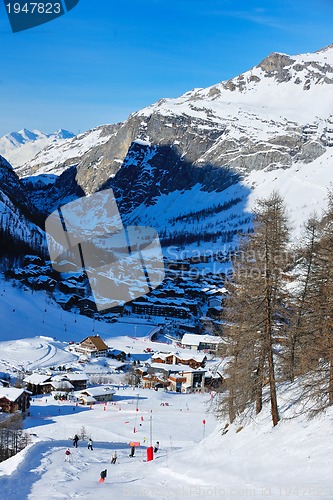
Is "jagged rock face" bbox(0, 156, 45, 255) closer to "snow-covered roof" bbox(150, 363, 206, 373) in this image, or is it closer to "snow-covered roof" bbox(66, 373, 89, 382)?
"snow-covered roof" bbox(150, 363, 206, 373)

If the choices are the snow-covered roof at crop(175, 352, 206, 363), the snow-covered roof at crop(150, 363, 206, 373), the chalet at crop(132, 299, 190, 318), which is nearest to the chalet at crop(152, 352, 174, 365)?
the snow-covered roof at crop(175, 352, 206, 363)

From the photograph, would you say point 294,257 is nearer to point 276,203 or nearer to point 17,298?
point 276,203

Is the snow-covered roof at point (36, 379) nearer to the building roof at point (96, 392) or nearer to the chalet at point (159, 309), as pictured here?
the building roof at point (96, 392)

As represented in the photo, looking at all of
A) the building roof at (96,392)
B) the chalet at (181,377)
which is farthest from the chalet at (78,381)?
the chalet at (181,377)

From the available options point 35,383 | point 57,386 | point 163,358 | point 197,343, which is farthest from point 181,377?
point 197,343

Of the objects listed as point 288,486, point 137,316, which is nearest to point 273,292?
point 288,486

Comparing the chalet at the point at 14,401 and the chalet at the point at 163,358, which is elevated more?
the chalet at the point at 163,358
